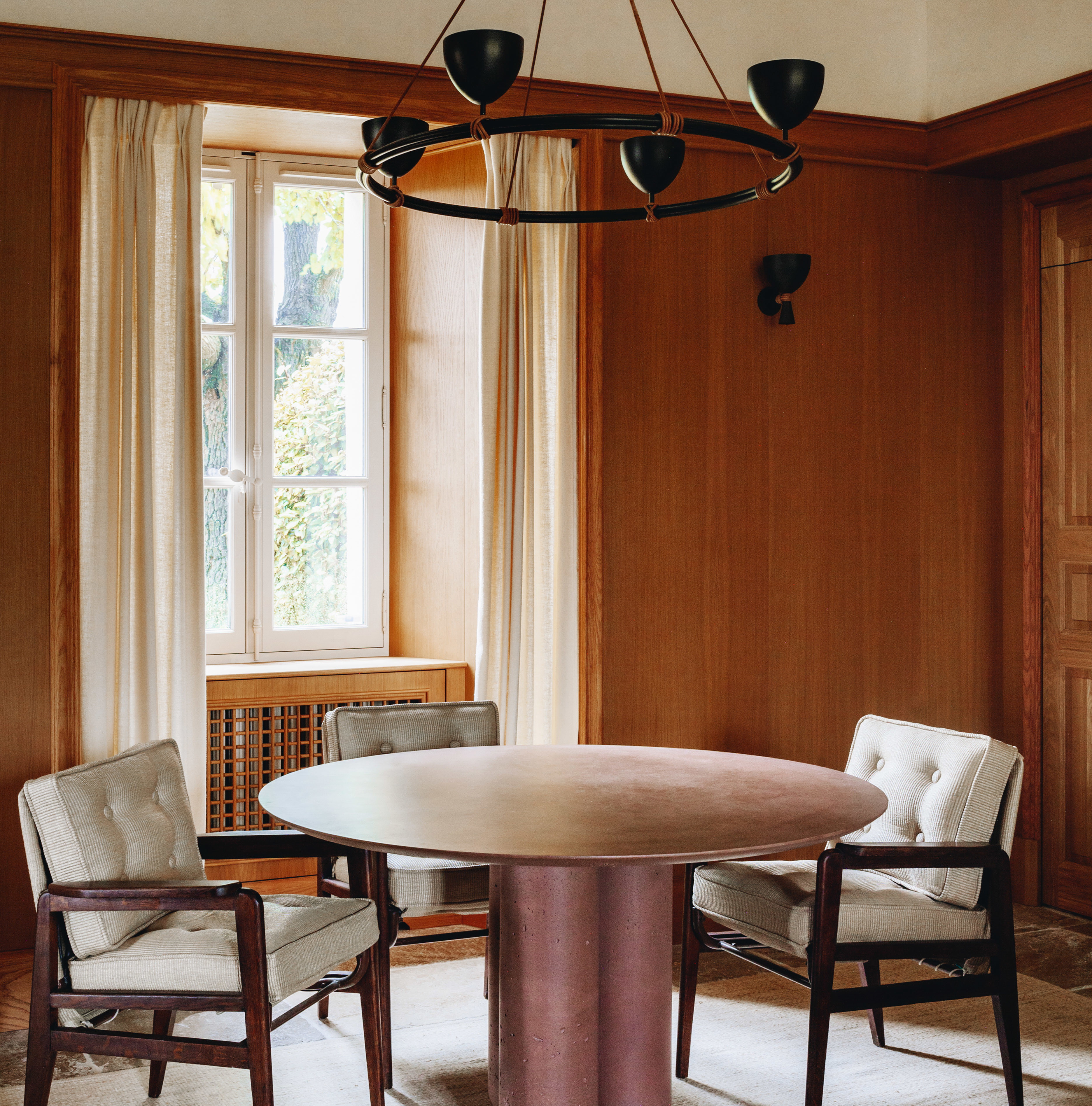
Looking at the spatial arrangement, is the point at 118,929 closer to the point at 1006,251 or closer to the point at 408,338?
the point at 408,338

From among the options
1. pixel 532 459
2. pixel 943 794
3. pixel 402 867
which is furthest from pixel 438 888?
pixel 532 459

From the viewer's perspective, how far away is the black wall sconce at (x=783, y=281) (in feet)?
13.4

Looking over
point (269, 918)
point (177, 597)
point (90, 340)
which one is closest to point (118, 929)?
point (269, 918)

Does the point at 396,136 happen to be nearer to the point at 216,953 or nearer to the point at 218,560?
the point at 216,953

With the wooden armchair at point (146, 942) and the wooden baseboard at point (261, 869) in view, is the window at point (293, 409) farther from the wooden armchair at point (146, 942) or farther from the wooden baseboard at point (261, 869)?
the wooden armchair at point (146, 942)

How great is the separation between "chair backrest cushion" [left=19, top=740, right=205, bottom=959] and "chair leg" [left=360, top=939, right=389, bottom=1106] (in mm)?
445

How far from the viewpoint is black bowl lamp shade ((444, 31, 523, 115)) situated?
6.44ft

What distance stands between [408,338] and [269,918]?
97.0 inches

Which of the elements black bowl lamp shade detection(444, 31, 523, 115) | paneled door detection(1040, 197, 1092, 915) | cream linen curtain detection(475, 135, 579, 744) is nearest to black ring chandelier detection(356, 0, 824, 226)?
black bowl lamp shade detection(444, 31, 523, 115)

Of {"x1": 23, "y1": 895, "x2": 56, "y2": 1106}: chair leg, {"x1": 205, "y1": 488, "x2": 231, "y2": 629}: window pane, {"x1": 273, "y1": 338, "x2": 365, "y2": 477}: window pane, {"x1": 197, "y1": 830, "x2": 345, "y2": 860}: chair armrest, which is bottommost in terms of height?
{"x1": 23, "y1": 895, "x2": 56, "y2": 1106}: chair leg

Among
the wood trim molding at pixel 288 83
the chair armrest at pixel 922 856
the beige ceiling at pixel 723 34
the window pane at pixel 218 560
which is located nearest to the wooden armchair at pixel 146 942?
the chair armrest at pixel 922 856

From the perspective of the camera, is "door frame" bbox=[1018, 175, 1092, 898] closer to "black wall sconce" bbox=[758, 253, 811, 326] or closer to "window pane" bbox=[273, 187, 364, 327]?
"black wall sconce" bbox=[758, 253, 811, 326]

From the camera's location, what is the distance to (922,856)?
2.54m

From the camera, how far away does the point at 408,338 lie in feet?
14.5
